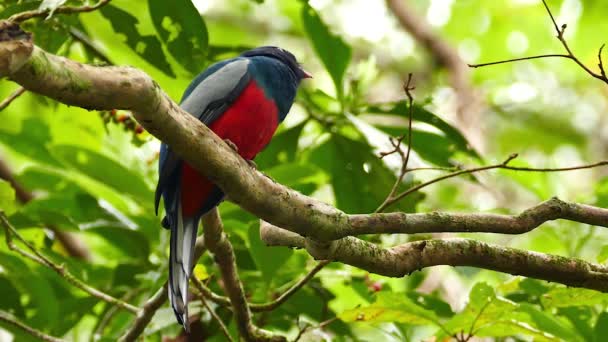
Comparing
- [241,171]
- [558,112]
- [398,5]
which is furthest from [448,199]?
[241,171]

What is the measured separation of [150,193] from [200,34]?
94 centimetres

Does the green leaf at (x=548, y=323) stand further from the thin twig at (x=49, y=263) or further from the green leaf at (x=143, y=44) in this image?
the green leaf at (x=143, y=44)

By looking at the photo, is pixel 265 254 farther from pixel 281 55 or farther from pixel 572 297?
pixel 572 297

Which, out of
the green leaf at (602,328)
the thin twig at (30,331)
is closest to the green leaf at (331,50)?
the green leaf at (602,328)

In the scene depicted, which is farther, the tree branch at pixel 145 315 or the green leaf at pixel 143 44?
the green leaf at pixel 143 44

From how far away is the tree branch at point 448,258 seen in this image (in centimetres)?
266

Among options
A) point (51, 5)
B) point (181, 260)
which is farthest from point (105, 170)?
point (51, 5)

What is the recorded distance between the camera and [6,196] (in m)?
3.50

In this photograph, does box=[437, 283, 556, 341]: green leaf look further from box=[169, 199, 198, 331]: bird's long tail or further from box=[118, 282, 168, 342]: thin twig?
box=[118, 282, 168, 342]: thin twig

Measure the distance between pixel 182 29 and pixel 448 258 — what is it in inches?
53.8

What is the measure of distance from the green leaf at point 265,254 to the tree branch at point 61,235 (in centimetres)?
179

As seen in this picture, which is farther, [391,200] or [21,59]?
[391,200]

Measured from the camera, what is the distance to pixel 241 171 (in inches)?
94.7

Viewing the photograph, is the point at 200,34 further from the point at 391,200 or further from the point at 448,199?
the point at 448,199
